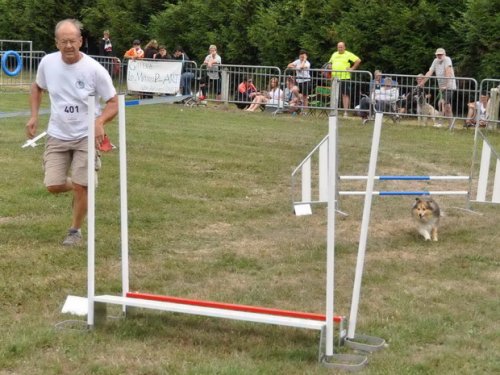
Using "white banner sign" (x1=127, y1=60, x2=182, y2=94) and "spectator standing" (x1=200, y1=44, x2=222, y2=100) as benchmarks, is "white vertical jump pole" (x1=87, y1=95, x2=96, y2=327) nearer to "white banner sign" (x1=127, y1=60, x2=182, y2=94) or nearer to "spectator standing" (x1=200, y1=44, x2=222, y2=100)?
"white banner sign" (x1=127, y1=60, x2=182, y2=94)

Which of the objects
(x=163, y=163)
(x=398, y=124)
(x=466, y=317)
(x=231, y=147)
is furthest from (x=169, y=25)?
(x=466, y=317)

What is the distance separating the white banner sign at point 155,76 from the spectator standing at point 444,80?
6.43m

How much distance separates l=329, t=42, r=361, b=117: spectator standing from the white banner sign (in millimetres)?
4018

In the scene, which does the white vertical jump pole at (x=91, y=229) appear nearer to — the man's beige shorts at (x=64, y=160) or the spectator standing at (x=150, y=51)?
Result: the man's beige shorts at (x=64, y=160)

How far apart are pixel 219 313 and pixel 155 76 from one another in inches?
697

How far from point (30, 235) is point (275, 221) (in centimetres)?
258

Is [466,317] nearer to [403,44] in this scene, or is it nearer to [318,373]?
[318,373]

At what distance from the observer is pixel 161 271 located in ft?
22.3

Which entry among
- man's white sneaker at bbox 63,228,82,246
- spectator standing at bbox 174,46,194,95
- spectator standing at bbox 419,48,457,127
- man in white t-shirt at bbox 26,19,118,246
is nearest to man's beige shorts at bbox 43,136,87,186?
man in white t-shirt at bbox 26,19,118,246

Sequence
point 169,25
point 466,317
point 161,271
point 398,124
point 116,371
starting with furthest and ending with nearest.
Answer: point 169,25, point 398,124, point 161,271, point 466,317, point 116,371

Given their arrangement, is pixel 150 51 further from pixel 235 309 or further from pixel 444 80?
pixel 235 309

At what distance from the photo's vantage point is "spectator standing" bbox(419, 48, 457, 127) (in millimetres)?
18688

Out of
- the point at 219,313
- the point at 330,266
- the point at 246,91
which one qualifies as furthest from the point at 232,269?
the point at 246,91

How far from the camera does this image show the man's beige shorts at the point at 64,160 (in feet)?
23.2
